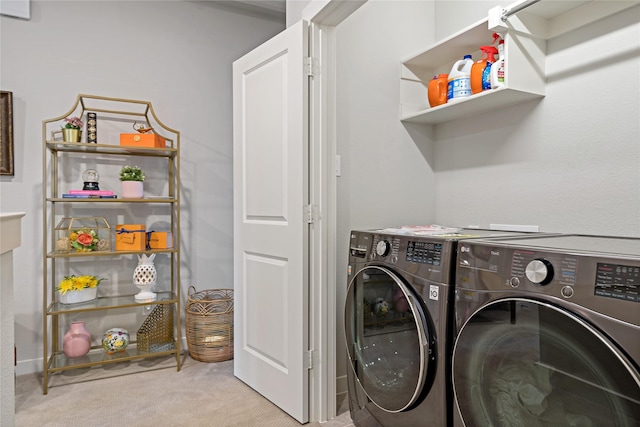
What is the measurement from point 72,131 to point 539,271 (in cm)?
255

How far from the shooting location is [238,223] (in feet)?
8.30

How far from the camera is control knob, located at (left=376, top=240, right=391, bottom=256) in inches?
70.1

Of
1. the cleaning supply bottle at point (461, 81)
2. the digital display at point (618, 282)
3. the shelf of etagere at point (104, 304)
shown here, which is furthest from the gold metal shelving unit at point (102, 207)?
the digital display at point (618, 282)

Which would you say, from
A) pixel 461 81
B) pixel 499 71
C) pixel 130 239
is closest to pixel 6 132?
pixel 130 239

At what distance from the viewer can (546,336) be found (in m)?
1.14

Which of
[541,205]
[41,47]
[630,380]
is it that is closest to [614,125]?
[541,205]

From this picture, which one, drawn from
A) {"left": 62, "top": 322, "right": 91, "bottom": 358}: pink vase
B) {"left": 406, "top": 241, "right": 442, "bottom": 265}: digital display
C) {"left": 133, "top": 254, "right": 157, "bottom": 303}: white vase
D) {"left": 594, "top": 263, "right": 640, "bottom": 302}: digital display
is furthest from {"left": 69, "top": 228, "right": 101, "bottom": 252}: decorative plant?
{"left": 594, "top": 263, "right": 640, "bottom": 302}: digital display

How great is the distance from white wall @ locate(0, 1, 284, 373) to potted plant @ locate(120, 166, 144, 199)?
1.37ft

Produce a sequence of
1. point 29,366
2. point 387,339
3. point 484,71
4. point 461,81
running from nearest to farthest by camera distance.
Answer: point 387,339
point 484,71
point 461,81
point 29,366

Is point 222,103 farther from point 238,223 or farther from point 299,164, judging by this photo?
point 299,164

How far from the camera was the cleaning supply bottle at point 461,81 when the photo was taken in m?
2.15

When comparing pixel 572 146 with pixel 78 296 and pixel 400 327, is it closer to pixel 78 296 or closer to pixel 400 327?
pixel 400 327

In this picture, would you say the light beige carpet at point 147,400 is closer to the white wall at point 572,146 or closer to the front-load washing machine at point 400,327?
the front-load washing machine at point 400,327

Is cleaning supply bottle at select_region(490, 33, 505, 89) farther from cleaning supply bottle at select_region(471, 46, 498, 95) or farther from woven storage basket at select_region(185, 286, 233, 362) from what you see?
woven storage basket at select_region(185, 286, 233, 362)
